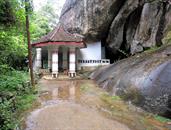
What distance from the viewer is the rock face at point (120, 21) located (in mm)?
14910

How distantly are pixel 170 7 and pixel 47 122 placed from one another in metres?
11.2

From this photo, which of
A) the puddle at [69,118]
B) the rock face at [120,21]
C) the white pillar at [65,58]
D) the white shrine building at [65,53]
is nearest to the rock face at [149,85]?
the puddle at [69,118]

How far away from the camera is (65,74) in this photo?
1980cm

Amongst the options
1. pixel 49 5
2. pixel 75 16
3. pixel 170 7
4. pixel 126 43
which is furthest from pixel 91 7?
pixel 49 5

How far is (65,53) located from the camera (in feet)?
71.1

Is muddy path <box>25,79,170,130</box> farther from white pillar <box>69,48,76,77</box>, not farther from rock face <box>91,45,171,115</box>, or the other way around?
white pillar <box>69,48,76,77</box>

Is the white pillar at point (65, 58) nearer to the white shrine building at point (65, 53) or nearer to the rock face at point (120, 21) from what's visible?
the white shrine building at point (65, 53)

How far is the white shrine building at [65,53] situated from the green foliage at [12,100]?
7332 mm

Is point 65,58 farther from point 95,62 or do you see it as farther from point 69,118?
point 69,118

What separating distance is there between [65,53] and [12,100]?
1372cm

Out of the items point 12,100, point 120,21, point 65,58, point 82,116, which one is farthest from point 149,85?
point 65,58

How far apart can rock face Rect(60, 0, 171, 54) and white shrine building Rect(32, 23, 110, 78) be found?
150cm

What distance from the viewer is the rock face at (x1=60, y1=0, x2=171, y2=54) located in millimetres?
14910

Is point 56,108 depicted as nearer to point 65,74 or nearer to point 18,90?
point 18,90
